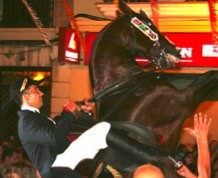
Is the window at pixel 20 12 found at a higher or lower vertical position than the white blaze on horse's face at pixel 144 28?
higher

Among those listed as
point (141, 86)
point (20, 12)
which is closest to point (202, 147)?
point (141, 86)

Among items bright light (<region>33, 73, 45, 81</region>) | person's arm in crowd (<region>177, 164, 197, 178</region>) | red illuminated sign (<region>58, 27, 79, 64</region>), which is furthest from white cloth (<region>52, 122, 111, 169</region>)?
bright light (<region>33, 73, 45, 81</region>)

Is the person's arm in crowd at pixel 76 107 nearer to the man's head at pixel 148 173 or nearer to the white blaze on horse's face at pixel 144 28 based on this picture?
the white blaze on horse's face at pixel 144 28

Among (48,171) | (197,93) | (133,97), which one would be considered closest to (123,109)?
(133,97)

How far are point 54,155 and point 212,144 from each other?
5.57 metres

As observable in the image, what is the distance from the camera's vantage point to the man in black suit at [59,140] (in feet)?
15.0

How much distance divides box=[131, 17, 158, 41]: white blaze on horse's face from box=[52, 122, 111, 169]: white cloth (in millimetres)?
1547

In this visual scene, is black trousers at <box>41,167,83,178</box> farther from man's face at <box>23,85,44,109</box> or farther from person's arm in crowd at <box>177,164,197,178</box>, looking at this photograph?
person's arm in crowd at <box>177,164,197,178</box>

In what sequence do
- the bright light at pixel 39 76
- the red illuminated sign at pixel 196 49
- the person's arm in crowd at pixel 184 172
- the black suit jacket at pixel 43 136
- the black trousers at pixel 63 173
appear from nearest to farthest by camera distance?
the person's arm in crowd at pixel 184 172, the black trousers at pixel 63 173, the black suit jacket at pixel 43 136, the red illuminated sign at pixel 196 49, the bright light at pixel 39 76

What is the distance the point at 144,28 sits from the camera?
5.86 meters

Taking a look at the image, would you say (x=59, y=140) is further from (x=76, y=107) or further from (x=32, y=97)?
(x=32, y=97)

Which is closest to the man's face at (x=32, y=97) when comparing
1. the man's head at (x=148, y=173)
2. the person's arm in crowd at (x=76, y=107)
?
the person's arm in crowd at (x=76, y=107)

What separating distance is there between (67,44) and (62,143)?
8585 mm

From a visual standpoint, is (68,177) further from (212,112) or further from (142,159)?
(212,112)
